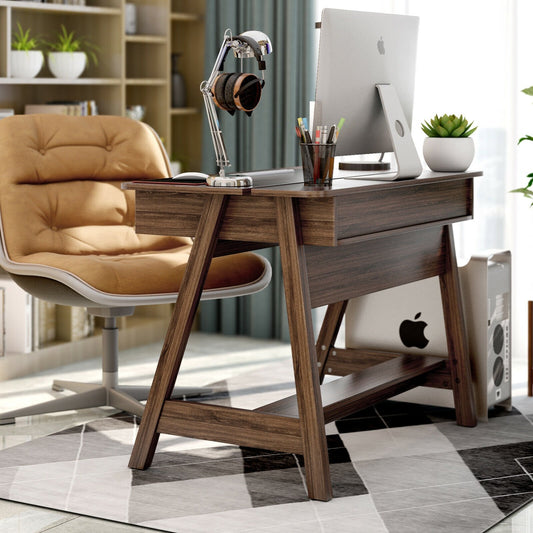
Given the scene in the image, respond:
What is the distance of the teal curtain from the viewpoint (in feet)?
15.4

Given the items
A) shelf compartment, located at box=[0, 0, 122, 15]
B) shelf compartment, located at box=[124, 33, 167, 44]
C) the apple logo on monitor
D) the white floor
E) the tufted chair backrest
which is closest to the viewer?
the white floor

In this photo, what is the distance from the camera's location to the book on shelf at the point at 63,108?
4352 mm

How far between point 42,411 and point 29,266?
497 mm

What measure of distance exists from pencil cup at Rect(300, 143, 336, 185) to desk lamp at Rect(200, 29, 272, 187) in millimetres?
162

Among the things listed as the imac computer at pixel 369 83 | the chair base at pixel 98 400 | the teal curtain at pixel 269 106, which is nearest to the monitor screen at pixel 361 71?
the imac computer at pixel 369 83

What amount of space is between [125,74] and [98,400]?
198 centimetres

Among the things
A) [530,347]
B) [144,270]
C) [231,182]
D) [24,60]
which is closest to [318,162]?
[231,182]

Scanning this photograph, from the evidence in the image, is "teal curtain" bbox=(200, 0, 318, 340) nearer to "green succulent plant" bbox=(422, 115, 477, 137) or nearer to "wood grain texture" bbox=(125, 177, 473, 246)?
"green succulent plant" bbox=(422, 115, 477, 137)

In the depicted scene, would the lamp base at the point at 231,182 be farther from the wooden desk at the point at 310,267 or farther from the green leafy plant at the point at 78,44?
the green leafy plant at the point at 78,44

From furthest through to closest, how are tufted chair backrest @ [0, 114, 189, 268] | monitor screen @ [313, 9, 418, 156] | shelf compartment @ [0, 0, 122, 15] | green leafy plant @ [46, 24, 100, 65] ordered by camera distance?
Answer: green leafy plant @ [46, 24, 100, 65]
shelf compartment @ [0, 0, 122, 15]
tufted chair backrest @ [0, 114, 189, 268]
monitor screen @ [313, 9, 418, 156]

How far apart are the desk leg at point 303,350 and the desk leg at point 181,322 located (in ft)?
0.70

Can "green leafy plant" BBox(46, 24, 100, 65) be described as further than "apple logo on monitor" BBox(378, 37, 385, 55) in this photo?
Yes

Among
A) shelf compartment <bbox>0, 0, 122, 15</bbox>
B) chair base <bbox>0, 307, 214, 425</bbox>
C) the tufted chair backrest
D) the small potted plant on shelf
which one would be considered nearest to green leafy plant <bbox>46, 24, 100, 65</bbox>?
the small potted plant on shelf

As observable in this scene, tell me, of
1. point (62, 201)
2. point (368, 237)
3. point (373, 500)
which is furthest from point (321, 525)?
point (62, 201)
